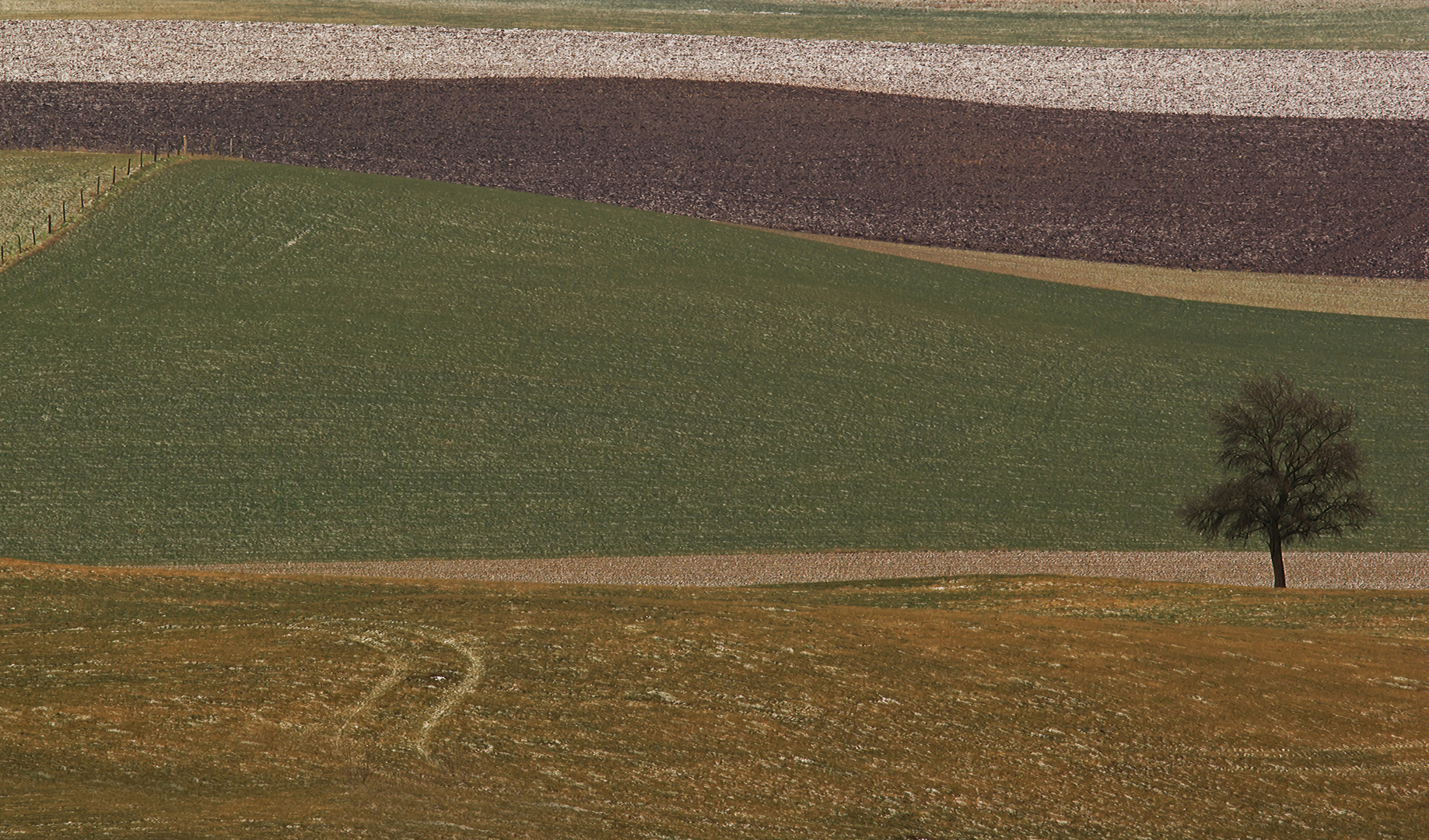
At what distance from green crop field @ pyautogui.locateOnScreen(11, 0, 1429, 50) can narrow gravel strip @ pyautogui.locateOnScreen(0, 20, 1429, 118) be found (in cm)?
244

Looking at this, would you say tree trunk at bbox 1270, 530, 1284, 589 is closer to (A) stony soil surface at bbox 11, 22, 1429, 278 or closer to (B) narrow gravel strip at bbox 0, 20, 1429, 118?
(A) stony soil surface at bbox 11, 22, 1429, 278

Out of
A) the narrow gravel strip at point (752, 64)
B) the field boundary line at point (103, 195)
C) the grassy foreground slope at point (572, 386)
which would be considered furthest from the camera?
the narrow gravel strip at point (752, 64)

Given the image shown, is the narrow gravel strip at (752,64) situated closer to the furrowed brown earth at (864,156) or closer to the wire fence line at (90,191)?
the furrowed brown earth at (864,156)

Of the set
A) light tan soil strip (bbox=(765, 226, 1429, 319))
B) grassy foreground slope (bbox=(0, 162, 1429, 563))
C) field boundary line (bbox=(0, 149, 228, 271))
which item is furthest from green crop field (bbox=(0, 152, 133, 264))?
light tan soil strip (bbox=(765, 226, 1429, 319))

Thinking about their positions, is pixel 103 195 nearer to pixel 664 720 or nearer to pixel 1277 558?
pixel 664 720

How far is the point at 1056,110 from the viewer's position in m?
82.5

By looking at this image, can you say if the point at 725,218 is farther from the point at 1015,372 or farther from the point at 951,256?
the point at 1015,372

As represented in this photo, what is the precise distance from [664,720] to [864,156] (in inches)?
2252

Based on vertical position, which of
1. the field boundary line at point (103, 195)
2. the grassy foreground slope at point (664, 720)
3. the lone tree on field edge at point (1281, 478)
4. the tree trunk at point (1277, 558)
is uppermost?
the field boundary line at point (103, 195)

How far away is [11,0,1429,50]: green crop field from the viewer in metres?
91.9

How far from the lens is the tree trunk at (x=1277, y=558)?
144ft

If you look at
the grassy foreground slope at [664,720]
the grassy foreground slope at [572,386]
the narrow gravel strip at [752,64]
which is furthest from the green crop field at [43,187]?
the grassy foreground slope at [664,720]

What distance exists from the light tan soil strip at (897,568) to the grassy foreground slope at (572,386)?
32.1 inches

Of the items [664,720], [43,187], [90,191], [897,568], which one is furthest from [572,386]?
[43,187]
